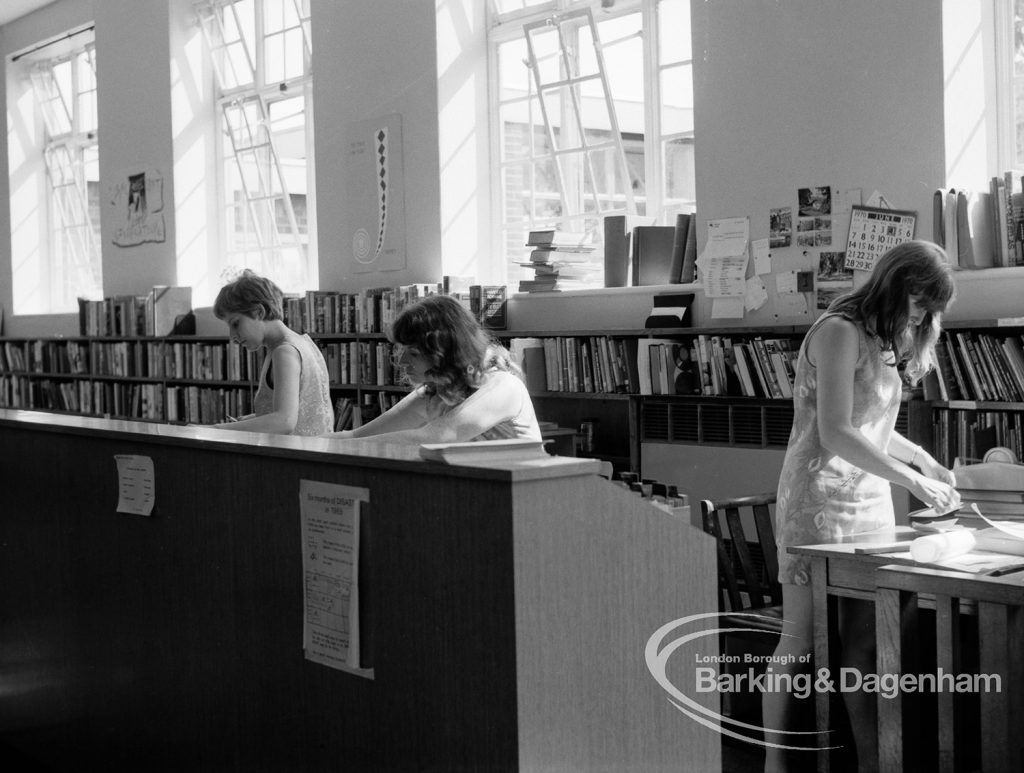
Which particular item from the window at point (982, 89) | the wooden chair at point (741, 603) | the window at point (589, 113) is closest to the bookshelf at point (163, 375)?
the window at point (589, 113)

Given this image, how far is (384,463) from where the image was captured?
186 cm

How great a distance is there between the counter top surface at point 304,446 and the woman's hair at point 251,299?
0.91m

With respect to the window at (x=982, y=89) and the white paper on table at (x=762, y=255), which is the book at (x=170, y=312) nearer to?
the white paper on table at (x=762, y=255)

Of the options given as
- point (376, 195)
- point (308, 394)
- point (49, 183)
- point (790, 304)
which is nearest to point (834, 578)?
point (308, 394)

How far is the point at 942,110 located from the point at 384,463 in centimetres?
365

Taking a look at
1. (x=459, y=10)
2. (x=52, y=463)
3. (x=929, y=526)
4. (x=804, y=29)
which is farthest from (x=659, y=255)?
(x=52, y=463)

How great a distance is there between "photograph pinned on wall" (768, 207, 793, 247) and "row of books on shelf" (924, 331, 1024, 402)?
38.2 inches

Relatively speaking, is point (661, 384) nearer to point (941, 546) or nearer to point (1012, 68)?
point (1012, 68)

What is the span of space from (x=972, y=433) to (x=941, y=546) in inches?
70.2

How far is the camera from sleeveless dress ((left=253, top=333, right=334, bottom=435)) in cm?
390

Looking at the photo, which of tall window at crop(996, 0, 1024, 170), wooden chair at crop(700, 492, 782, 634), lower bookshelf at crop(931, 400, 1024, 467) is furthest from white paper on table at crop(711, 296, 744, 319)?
wooden chair at crop(700, 492, 782, 634)

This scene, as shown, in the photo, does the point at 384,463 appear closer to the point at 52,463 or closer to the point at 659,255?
the point at 52,463

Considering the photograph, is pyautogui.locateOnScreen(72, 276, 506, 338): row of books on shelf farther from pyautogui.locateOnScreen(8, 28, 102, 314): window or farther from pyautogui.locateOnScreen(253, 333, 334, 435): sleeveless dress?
pyautogui.locateOnScreen(8, 28, 102, 314): window

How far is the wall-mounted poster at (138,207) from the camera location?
949 cm
